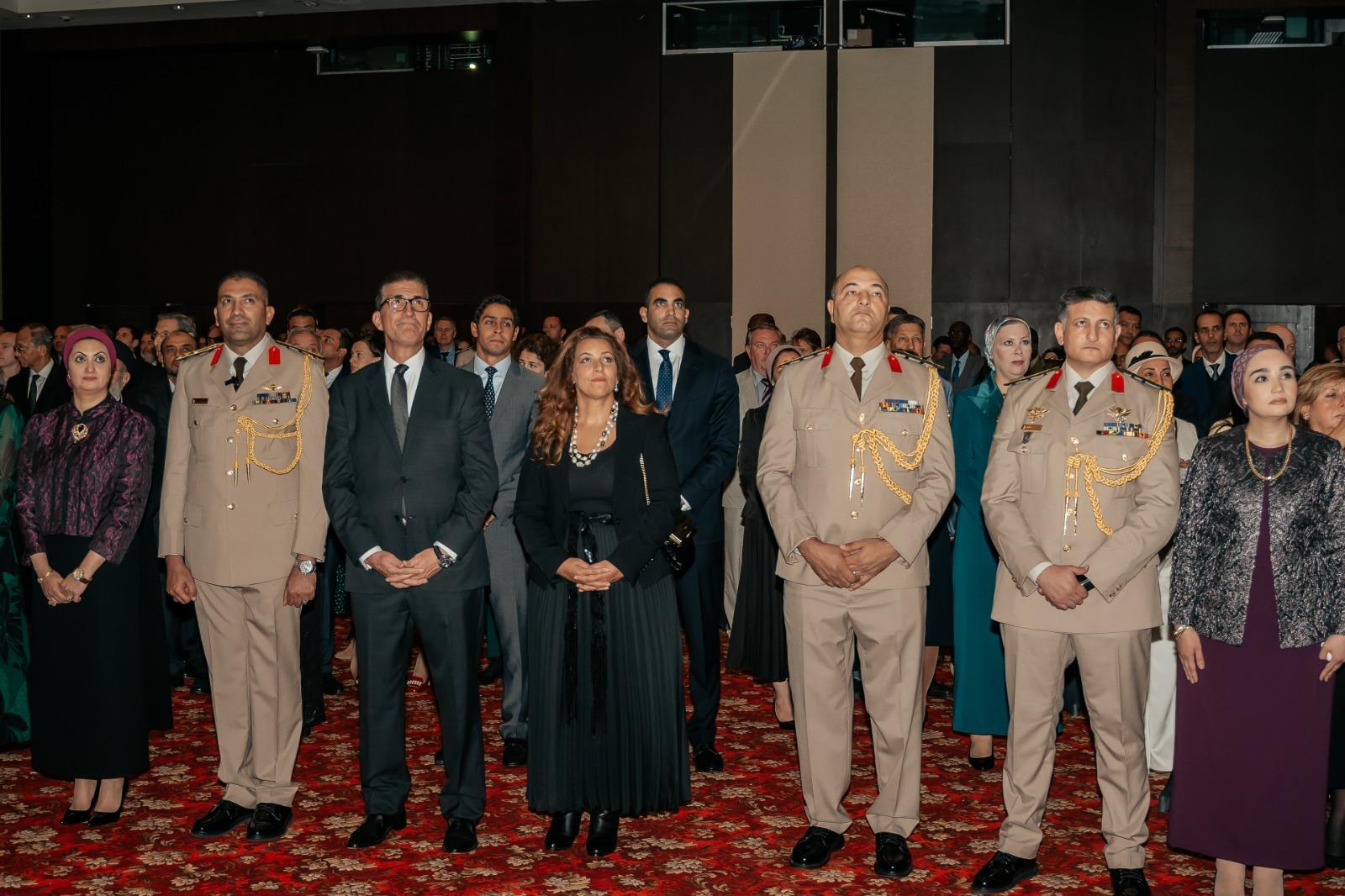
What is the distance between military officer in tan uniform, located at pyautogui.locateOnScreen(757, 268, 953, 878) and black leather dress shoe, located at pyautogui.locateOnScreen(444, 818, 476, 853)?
1064 millimetres

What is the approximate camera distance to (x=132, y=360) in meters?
6.89

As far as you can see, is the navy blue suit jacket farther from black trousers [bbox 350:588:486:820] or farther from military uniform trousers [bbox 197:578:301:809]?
military uniform trousers [bbox 197:578:301:809]

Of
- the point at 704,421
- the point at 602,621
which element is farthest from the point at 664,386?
the point at 602,621

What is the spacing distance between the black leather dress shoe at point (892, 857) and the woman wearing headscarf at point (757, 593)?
144 centimetres

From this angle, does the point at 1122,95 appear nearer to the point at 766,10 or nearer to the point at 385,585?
the point at 766,10

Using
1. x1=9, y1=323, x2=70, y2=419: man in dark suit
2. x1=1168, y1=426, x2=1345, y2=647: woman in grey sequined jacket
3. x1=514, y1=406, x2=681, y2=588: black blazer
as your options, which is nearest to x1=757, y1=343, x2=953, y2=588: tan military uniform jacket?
x1=514, y1=406, x2=681, y2=588: black blazer

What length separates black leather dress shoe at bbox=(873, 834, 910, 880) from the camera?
3.74 metres

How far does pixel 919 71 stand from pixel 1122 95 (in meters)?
1.92

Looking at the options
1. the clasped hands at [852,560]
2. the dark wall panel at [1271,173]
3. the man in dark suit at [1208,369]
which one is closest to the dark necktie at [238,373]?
the clasped hands at [852,560]

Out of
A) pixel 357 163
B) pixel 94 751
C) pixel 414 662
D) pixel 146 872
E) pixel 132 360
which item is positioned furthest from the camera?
pixel 357 163

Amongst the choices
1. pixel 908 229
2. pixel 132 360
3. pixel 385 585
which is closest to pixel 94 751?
pixel 385 585

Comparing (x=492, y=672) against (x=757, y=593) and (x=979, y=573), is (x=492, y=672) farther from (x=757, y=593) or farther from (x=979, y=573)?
(x=979, y=573)

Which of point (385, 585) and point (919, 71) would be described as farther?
point (919, 71)

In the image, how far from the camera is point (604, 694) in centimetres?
392
